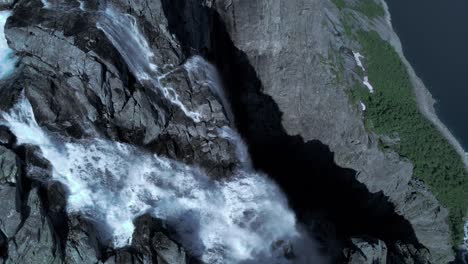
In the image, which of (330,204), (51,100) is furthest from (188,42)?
(330,204)

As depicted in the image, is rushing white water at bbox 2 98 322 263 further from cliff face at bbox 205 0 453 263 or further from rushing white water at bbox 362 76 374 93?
rushing white water at bbox 362 76 374 93

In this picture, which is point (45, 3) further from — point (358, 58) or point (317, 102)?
point (358, 58)

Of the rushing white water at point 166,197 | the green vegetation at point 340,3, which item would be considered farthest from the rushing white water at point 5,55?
the green vegetation at point 340,3

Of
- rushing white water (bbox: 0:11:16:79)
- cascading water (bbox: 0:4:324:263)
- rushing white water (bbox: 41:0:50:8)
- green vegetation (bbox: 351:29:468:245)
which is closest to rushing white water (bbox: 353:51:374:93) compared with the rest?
green vegetation (bbox: 351:29:468:245)

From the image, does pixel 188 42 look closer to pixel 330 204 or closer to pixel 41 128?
pixel 41 128

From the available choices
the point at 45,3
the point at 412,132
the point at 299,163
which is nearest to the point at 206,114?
the point at 299,163

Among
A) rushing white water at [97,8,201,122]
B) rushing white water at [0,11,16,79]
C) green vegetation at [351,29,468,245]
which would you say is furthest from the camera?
green vegetation at [351,29,468,245]

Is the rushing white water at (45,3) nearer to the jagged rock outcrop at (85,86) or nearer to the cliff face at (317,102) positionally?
the jagged rock outcrop at (85,86)
